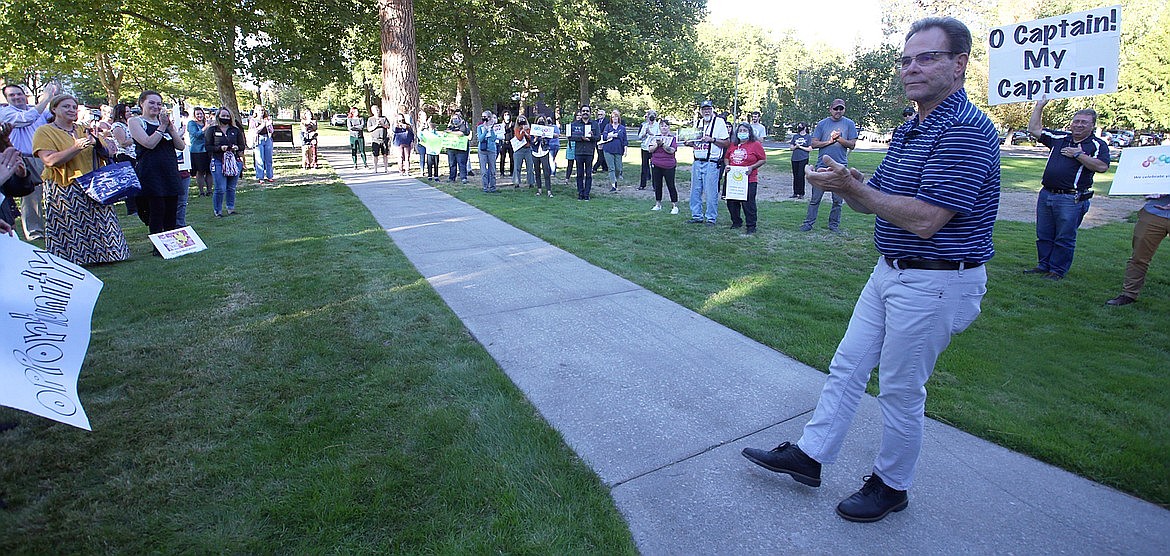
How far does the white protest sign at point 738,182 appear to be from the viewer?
29.9 feet

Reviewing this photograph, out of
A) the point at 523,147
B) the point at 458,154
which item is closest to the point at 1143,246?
the point at 523,147

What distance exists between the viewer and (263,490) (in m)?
2.82

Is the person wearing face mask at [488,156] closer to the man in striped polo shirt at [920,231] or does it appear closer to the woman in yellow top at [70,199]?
the woman in yellow top at [70,199]

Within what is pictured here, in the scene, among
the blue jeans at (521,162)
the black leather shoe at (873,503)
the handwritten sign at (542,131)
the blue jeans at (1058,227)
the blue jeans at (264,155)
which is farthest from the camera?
the blue jeans at (521,162)

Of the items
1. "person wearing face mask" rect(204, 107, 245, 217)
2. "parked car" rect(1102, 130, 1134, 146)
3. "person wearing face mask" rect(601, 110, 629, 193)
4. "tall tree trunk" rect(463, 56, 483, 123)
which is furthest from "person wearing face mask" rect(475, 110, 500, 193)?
"parked car" rect(1102, 130, 1134, 146)

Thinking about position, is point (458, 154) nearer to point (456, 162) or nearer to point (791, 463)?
point (456, 162)

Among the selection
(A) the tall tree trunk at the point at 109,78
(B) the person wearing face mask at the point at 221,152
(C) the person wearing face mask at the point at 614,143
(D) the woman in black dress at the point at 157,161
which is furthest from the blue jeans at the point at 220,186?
(A) the tall tree trunk at the point at 109,78

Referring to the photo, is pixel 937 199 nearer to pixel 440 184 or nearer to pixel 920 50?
pixel 920 50

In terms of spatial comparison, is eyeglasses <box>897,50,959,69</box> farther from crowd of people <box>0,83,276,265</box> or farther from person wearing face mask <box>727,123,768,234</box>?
person wearing face mask <box>727,123,768,234</box>

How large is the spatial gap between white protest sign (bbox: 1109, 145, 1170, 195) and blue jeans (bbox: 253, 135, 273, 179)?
15484 mm

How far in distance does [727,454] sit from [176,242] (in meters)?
7.18

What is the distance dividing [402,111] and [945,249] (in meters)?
19.3

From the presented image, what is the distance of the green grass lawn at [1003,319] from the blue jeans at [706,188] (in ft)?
1.46

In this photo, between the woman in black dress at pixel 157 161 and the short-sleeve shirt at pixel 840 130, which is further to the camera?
the short-sleeve shirt at pixel 840 130
